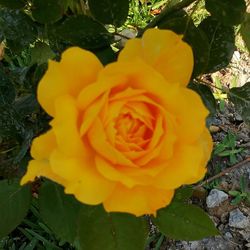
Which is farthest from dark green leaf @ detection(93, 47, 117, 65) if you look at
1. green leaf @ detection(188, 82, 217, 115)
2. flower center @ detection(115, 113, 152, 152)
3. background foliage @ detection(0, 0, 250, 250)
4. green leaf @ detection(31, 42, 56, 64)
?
green leaf @ detection(31, 42, 56, 64)

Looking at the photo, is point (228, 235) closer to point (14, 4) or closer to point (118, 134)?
point (14, 4)

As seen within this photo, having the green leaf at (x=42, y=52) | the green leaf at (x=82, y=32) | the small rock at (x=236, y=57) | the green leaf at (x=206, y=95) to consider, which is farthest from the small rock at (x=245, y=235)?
the green leaf at (x=82, y=32)

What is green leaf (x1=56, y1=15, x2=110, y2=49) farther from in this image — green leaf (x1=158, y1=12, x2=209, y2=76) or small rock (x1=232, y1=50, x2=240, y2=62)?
small rock (x1=232, y1=50, x2=240, y2=62)

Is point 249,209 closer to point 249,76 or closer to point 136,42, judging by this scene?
point 249,76

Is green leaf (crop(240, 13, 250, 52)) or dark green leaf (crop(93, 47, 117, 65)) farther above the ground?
dark green leaf (crop(93, 47, 117, 65))

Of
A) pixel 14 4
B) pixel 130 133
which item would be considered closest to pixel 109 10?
pixel 14 4

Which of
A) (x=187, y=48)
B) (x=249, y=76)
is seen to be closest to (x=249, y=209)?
(x=249, y=76)

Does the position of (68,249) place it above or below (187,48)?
below
